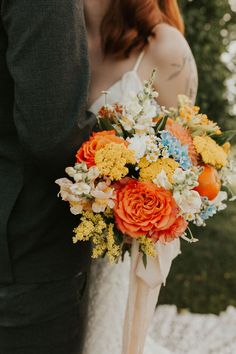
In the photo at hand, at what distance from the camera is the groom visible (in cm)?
163

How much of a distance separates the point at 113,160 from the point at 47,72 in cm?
33

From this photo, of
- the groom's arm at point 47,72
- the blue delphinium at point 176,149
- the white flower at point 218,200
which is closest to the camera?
the groom's arm at point 47,72

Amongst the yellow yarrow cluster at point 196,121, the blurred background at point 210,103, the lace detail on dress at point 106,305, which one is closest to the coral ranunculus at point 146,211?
the yellow yarrow cluster at point 196,121

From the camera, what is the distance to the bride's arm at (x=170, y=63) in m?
2.65

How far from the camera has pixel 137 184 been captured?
1812 millimetres

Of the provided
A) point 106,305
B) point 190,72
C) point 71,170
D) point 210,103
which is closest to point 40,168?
point 71,170

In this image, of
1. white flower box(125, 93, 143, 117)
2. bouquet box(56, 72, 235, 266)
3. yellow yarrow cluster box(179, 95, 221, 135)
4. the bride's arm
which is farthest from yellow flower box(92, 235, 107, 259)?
the bride's arm

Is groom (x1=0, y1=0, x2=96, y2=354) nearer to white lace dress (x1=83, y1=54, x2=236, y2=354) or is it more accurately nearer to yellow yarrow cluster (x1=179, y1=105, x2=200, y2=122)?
white lace dress (x1=83, y1=54, x2=236, y2=354)

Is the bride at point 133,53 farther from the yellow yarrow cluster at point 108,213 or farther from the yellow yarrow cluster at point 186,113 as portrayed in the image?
the yellow yarrow cluster at point 108,213

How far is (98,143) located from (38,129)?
0.66ft

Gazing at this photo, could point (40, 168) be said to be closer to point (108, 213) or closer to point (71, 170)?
point (71, 170)

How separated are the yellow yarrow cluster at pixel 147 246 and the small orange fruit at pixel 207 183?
0.26m

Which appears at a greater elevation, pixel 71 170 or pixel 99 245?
pixel 71 170

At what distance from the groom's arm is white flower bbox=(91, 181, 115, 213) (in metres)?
0.15
